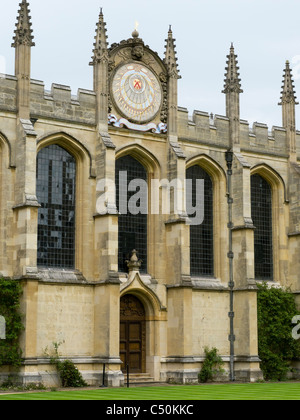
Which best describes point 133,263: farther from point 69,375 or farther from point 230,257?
point 69,375

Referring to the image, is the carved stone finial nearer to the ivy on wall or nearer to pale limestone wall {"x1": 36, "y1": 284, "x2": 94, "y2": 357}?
pale limestone wall {"x1": 36, "y1": 284, "x2": 94, "y2": 357}

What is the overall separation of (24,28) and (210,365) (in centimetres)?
1655

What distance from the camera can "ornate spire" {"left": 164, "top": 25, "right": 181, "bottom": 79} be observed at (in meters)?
37.9

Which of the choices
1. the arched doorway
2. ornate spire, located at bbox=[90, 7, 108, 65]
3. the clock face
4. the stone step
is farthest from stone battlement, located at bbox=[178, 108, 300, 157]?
the stone step

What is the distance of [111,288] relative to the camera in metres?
33.4

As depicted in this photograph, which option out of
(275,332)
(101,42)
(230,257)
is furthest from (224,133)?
(275,332)

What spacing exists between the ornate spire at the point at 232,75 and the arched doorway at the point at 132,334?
11.4 m

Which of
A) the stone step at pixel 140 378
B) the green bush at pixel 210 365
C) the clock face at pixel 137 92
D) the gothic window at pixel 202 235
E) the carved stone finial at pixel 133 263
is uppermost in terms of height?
the clock face at pixel 137 92

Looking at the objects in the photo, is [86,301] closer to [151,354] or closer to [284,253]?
[151,354]

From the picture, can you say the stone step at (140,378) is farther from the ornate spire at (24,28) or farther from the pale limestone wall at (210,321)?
the ornate spire at (24,28)

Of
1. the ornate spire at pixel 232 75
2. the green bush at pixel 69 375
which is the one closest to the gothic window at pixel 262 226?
the ornate spire at pixel 232 75

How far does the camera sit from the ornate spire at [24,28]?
33.6 meters

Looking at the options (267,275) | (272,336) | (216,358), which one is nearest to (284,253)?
(267,275)

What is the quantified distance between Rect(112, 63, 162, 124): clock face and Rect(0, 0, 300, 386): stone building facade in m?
0.05
